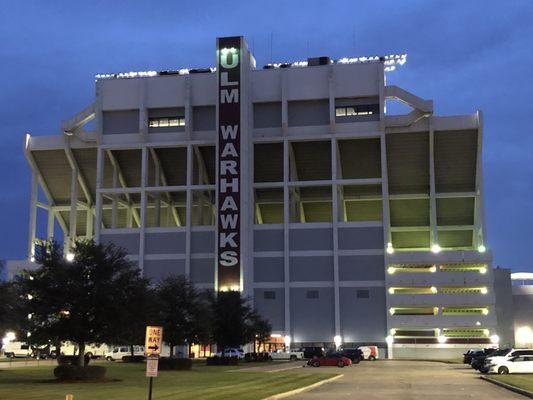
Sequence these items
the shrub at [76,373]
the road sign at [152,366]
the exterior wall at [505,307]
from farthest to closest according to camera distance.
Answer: the exterior wall at [505,307] → the shrub at [76,373] → the road sign at [152,366]

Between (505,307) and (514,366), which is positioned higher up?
(505,307)

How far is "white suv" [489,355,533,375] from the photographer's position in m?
47.5

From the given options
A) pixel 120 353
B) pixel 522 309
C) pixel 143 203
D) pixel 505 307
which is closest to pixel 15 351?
pixel 120 353

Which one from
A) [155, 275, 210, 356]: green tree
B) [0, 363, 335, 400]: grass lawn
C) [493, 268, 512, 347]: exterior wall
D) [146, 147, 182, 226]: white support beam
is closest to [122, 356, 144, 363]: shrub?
[155, 275, 210, 356]: green tree

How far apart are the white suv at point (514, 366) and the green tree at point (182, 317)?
2431 centimetres

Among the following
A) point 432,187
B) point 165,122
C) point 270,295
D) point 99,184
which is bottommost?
point 270,295

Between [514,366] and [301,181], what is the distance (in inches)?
2356

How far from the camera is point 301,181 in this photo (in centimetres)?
10481

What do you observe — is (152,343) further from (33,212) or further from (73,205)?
(33,212)

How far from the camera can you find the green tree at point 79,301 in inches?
1652

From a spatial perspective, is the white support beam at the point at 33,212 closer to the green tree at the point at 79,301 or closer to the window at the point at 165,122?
the window at the point at 165,122

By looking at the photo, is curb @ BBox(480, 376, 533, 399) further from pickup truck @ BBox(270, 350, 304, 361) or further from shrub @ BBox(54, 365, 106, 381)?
pickup truck @ BBox(270, 350, 304, 361)

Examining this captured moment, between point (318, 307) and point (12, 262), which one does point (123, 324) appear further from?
point (12, 262)

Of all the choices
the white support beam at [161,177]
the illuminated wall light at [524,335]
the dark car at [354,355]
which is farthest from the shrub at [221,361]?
the illuminated wall light at [524,335]
